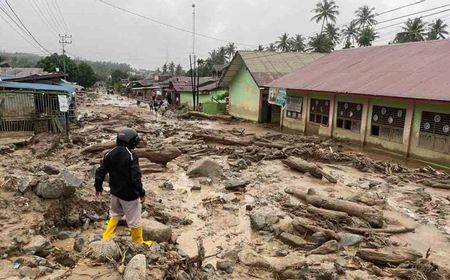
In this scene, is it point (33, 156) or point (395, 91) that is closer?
point (33, 156)

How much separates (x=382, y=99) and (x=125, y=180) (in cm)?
1451

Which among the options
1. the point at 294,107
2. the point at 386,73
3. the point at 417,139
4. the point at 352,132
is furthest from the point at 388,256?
the point at 294,107

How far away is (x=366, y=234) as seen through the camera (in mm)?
7184

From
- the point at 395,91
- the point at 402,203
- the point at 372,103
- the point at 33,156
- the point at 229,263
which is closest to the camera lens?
the point at 229,263

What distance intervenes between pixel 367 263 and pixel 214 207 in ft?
13.2

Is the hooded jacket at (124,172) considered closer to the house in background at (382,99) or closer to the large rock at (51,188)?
the large rock at (51,188)

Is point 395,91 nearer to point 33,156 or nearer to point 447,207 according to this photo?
point 447,207

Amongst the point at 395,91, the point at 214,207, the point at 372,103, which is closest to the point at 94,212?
the point at 214,207

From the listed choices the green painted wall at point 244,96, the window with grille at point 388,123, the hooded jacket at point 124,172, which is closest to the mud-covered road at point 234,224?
the hooded jacket at point 124,172

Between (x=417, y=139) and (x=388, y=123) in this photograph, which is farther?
(x=388, y=123)

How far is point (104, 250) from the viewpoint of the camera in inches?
183

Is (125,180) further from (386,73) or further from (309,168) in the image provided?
(386,73)

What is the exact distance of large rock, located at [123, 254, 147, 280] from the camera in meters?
3.99

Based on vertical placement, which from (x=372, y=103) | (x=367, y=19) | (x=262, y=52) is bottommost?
(x=372, y=103)
